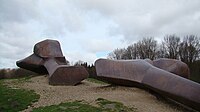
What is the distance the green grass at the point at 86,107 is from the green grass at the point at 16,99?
1.30 meters

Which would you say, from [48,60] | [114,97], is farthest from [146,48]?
[114,97]

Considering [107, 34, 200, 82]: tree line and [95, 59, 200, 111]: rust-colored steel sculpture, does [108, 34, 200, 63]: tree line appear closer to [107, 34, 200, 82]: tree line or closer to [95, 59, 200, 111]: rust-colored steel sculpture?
[107, 34, 200, 82]: tree line

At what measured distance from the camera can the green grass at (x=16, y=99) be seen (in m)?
12.0

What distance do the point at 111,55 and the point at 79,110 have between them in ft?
181

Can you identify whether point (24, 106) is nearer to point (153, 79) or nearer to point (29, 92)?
point (29, 92)

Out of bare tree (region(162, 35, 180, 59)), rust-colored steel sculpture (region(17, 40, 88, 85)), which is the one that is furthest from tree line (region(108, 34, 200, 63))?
rust-colored steel sculpture (region(17, 40, 88, 85))

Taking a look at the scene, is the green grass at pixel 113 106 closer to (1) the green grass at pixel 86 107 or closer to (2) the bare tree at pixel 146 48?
(1) the green grass at pixel 86 107

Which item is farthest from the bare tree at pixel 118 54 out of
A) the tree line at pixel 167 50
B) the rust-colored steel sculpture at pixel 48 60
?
the rust-colored steel sculpture at pixel 48 60

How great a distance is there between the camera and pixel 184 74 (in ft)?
47.6

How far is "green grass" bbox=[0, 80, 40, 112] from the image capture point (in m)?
12.0

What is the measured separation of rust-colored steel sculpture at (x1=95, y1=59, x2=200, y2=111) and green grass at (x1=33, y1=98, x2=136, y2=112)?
1.88m

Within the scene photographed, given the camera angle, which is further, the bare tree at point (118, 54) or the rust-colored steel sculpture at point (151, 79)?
the bare tree at point (118, 54)

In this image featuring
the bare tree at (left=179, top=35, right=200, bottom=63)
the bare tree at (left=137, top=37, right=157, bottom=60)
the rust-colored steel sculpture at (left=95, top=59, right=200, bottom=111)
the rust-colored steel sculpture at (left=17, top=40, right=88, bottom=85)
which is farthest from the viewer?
the bare tree at (left=137, top=37, right=157, bottom=60)

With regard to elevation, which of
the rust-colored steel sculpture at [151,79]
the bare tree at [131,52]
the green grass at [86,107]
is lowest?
the green grass at [86,107]
